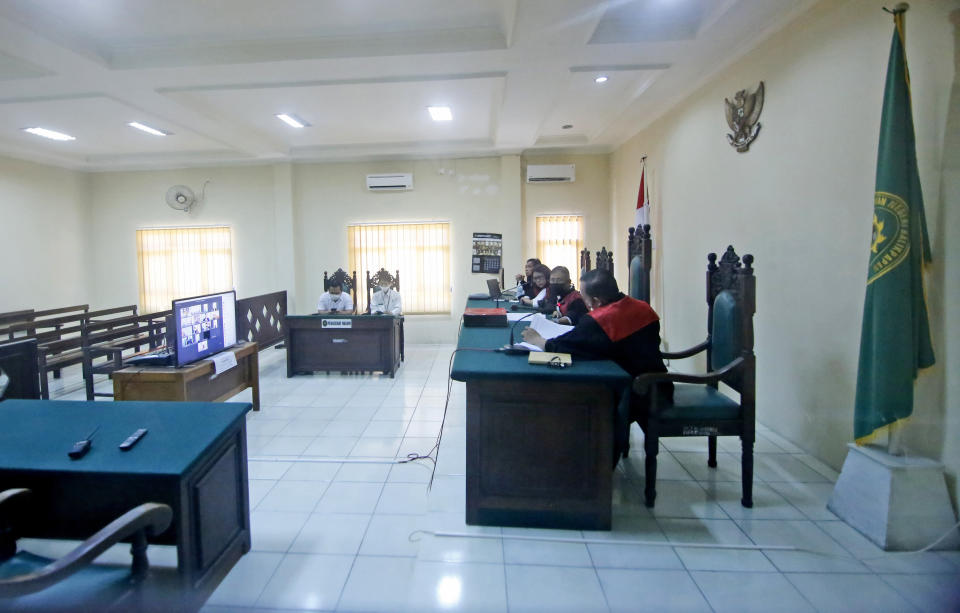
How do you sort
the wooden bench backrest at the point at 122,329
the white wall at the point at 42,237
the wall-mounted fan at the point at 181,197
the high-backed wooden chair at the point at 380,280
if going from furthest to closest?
the wall-mounted fan at the point at 181,197
the white wall at the point at 42,237
the high-backed wooden chair at the point at 380,280
the wooden bench backrest at the point at 122,329

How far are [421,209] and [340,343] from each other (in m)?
2.72

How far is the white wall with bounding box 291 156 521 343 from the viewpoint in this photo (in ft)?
23.3

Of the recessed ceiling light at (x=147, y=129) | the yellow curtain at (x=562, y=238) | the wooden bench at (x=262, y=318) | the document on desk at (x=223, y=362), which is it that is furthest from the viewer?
the yellow curtain at (x=562, y=238)

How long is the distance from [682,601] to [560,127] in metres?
5.46

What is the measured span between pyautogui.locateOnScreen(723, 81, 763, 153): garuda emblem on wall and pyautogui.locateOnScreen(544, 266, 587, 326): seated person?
169cm

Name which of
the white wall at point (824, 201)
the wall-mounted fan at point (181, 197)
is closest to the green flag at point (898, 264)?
the white wall at point (824, 201)

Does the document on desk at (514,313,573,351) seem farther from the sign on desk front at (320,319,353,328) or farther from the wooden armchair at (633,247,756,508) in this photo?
the sign on desk front at (320,319,353,328)

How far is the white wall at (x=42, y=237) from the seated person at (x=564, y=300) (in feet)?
23.3

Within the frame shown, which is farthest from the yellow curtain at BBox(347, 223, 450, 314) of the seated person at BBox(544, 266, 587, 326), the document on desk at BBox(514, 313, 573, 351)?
the document on desk at BBox(514, 313, 573, 351)

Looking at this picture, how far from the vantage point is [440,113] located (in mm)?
5301

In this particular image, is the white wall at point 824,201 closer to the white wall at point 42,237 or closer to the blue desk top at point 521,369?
the blue desk top at point 521,369

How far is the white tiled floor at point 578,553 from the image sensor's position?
1.82 metres

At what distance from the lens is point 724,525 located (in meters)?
2.29

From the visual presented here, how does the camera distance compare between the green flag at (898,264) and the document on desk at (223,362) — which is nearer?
the green flag at (898,264)
